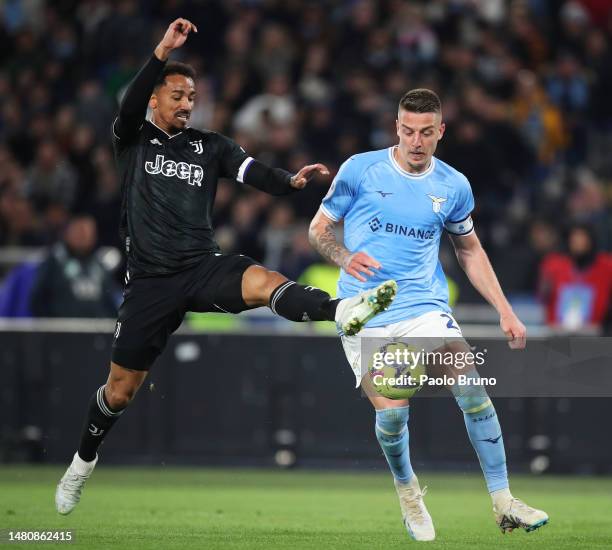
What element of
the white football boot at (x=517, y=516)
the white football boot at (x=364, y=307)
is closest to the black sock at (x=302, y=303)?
the white football boot at (x=364, y=307)

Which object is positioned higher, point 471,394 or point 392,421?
point 471,394

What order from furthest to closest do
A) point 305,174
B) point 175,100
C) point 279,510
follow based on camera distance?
1. point 279,510
2. point 175,100
3. point 305,174

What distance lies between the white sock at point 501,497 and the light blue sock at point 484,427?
0.09 meters

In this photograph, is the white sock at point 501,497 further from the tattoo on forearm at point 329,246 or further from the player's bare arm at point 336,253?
the tattoo on forearm at point 329,246

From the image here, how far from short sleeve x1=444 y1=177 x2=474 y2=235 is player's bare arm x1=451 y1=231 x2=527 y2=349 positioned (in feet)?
0.18

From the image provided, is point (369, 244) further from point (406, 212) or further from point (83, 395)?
point (83, 395)

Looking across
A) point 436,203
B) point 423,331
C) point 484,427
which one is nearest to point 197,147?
point 436,203

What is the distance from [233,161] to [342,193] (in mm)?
719

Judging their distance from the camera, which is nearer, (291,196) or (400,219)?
(400,219)

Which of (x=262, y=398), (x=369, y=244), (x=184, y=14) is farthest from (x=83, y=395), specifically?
(x=184, y=14)

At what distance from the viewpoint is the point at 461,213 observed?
8.73m

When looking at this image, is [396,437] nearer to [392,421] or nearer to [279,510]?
[392,421]

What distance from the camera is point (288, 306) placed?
323 inches

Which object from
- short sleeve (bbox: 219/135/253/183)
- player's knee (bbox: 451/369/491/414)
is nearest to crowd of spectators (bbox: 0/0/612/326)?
short sleeve (bbox: 219/135/253/183)
